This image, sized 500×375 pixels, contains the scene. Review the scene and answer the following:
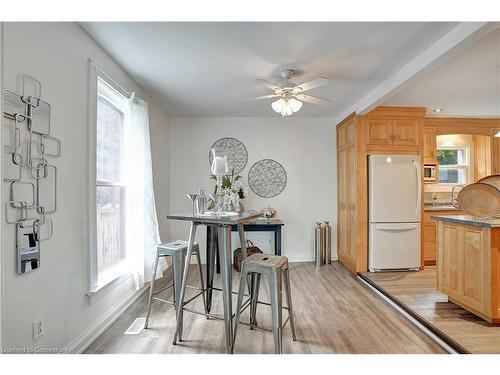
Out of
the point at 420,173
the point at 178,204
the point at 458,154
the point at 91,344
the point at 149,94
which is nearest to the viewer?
the point at 91,344

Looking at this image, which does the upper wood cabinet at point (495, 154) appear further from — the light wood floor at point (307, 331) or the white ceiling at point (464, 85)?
the light wood floor at point (307, 331)

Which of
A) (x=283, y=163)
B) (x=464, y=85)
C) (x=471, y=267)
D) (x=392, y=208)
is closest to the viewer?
(x=471, y=267)

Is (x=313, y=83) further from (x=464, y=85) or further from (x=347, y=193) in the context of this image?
(x=347, y=193)

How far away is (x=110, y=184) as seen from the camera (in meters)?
2.81

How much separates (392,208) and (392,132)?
1.09m

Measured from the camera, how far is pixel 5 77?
4.81 feet

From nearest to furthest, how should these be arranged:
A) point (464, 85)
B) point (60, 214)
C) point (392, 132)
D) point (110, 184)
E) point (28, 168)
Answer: point (28, 168) → point (60, 214) → point (110, 184) → point (464, 85) → point (392, 132)

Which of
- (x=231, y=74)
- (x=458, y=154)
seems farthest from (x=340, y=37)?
(x=458, y=154)

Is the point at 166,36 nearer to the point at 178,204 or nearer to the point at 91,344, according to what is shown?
the point at 91,344

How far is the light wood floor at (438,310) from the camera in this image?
2143 mm

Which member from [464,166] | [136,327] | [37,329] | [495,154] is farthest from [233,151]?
[495,154]

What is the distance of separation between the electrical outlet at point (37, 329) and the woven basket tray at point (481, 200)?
141 inches

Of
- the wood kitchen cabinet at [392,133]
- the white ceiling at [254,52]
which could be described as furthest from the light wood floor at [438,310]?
the white ceiling at [254,52]
